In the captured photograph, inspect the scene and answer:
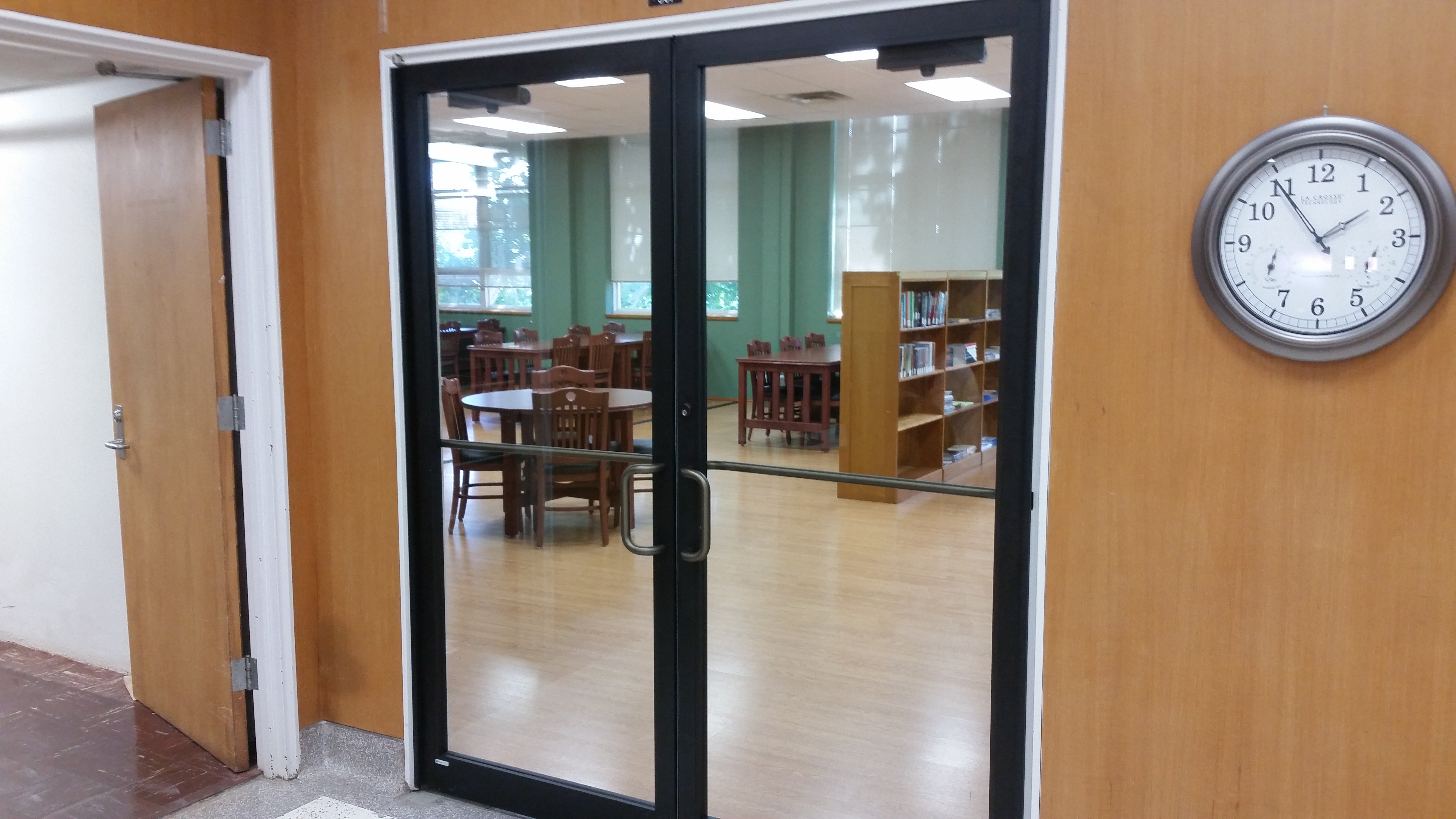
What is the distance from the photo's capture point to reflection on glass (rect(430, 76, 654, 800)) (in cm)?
288

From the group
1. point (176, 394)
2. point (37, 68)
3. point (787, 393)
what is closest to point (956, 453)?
point (787, 393)

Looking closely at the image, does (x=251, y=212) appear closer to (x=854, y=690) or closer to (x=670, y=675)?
(x=670, y=675)

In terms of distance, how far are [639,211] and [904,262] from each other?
0.74 meters

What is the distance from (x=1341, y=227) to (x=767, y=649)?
5.64 feet

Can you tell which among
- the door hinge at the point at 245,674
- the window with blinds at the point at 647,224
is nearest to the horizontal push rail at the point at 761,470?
the window with blinds at the point at 647,224

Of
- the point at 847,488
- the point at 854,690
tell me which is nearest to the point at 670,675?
the point at 854,690

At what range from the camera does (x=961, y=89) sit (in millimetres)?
2389

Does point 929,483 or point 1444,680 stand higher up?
point 929,483

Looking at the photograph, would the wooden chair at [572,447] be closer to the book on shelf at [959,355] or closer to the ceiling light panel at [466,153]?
the ceiling light panel at [466,153]

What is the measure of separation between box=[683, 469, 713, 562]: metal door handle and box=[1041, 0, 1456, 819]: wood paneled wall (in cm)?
87

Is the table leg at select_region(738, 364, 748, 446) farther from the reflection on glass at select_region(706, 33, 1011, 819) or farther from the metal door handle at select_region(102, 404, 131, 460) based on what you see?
the metal door handle at select_region(102, 404, 131, 460)

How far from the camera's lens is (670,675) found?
2.89 meters

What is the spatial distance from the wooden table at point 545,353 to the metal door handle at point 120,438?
1.42 meters

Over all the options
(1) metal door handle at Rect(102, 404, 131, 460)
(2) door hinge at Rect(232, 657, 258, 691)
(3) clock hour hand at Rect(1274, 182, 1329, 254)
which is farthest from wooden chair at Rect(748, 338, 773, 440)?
(1) metal door handle at Rect(102, 404, 131, 460)
